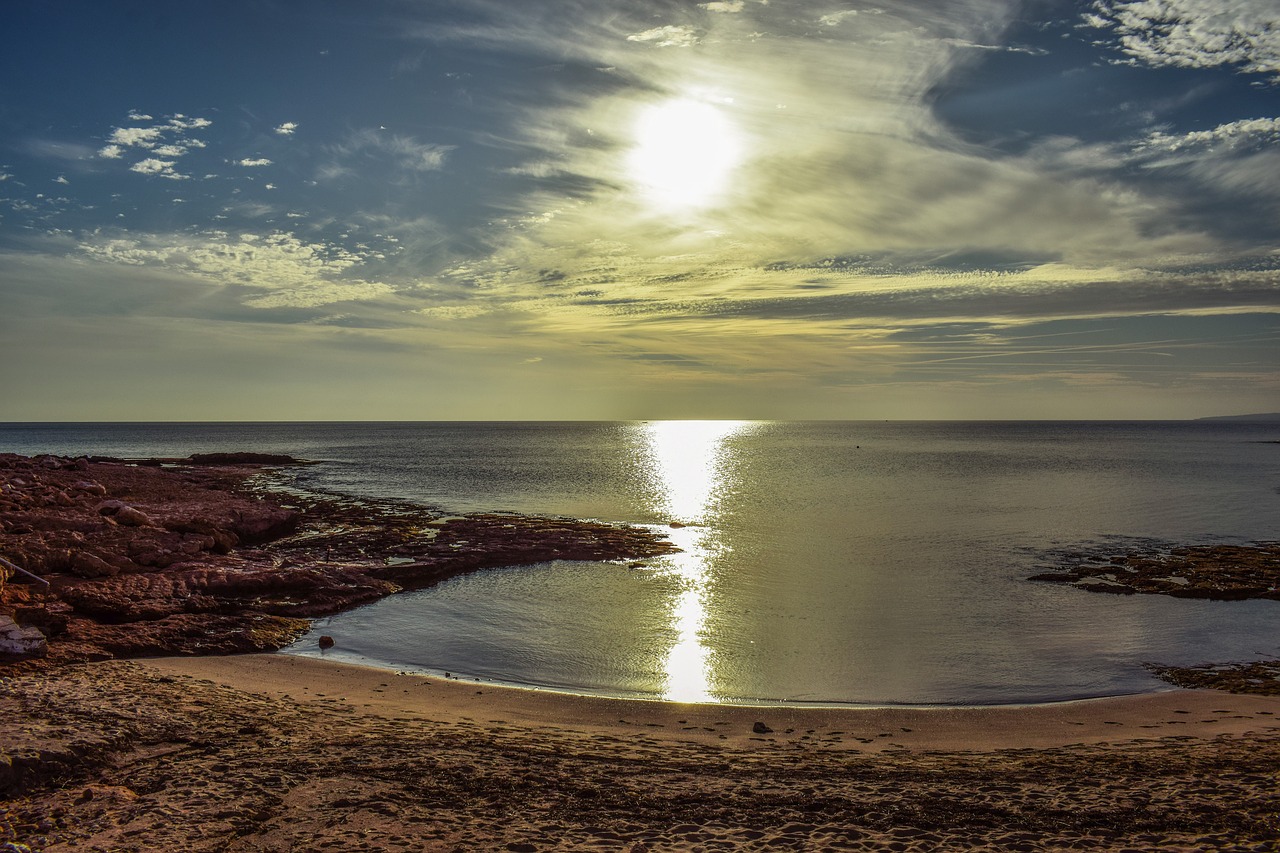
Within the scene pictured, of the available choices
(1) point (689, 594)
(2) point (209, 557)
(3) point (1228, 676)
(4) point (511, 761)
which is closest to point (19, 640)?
(4) point (511, 761)

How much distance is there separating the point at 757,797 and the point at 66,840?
318 inches

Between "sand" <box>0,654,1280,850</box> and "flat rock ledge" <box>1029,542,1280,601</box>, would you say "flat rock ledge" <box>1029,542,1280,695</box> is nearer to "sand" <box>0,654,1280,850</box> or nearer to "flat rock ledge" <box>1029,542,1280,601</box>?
"flat rock ledge" <box>1029,542,1280,601</box>

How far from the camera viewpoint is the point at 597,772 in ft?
34.7

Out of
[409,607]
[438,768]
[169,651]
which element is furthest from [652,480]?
[438,768]

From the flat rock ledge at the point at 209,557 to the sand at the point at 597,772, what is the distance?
11.2 ft

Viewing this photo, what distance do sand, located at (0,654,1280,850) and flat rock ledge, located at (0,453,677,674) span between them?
11.2 feet

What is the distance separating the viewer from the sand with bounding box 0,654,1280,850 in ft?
27.6

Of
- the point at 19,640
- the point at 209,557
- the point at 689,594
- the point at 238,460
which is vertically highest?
the point at 238,460

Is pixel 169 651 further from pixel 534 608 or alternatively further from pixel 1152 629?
pixel 1152 629

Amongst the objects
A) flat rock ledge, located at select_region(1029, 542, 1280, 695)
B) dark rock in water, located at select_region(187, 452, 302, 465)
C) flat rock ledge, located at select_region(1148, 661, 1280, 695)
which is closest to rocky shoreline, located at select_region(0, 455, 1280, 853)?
flat rock ledge, located at select_region(1148, 661, 1280, 695)

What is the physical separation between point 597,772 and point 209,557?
21.1 m

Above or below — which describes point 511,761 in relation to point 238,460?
below

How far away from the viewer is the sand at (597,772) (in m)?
8.41

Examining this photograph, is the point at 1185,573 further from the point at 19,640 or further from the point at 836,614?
the point at 19,640
